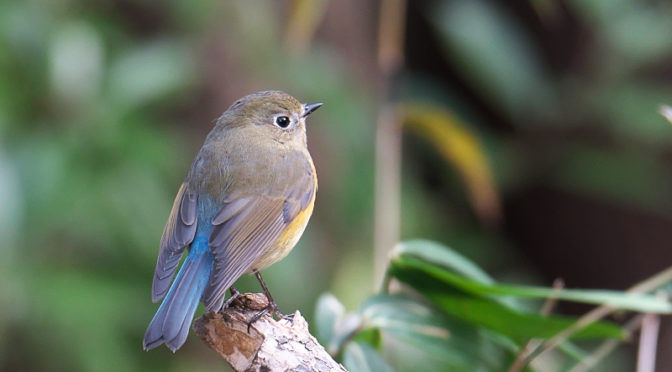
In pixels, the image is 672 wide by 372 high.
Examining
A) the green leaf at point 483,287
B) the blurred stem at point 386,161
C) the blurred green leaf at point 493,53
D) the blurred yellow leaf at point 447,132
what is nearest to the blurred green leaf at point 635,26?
the blurred green leaf at point 493,53

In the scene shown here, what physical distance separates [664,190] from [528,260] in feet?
4.00

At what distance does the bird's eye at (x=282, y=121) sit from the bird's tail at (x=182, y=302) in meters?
0.67

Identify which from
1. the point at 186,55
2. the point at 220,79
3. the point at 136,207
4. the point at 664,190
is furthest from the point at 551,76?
the point at 136,207

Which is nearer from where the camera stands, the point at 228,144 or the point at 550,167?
the point at 228,144

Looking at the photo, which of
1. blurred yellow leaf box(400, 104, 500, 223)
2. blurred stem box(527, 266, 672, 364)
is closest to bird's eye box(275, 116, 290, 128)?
blurred yellow leaf box(400, 104, 500, 223)

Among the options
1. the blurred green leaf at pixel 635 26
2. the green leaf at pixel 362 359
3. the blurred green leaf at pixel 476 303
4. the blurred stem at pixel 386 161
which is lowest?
the green leaf at pixel 362 359

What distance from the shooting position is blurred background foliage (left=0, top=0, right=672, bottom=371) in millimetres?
3799

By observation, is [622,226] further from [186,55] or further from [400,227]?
[186,55]

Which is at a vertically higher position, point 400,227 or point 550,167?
point 550,167

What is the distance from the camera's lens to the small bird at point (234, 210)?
226cm

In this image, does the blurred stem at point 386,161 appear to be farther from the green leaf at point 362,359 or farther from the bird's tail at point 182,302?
the bird's tail at point 182,302

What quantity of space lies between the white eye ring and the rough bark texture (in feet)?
3.31

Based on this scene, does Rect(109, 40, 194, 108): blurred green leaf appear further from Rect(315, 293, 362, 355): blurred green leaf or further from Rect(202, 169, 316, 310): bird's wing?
Rect(315, 293, 362, 355): blurred green leaf

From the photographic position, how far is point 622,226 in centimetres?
548
